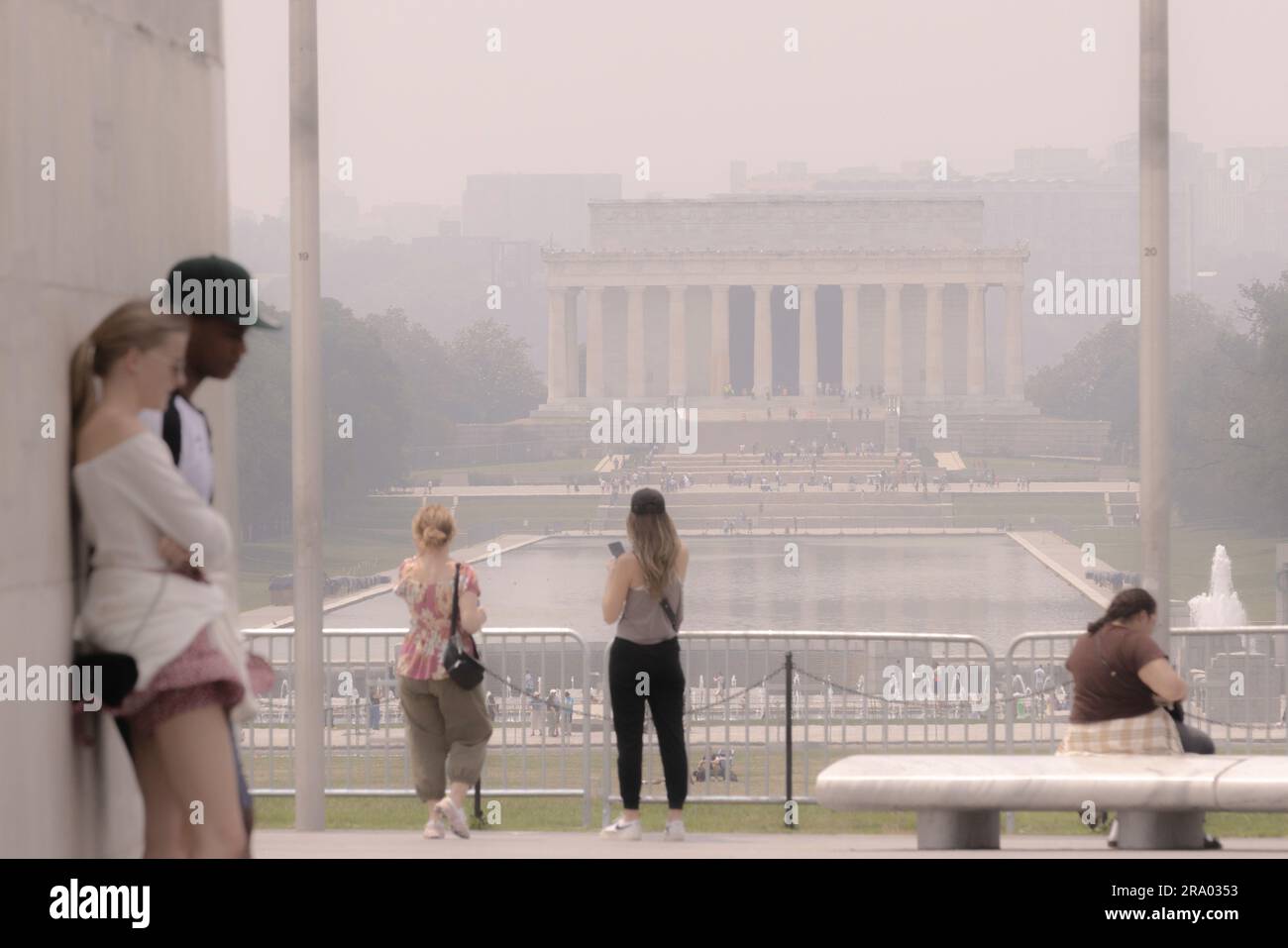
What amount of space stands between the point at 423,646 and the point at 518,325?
14120 centimetres

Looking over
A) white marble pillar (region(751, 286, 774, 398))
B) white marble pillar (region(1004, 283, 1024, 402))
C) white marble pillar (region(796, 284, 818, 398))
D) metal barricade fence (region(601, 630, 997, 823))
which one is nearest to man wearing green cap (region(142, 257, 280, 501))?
metal barricade fence (region(601, 630, 997, 823))

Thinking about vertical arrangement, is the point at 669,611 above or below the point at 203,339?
below

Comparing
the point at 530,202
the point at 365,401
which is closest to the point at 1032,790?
the point at 365,401

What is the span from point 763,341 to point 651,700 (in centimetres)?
8731

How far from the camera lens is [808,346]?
9625 centimetres

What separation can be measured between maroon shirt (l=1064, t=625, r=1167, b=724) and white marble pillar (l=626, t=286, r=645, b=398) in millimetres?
86879

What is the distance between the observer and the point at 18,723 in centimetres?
453

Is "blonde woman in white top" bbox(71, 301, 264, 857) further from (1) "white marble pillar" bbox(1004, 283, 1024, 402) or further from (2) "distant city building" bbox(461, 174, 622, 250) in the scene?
(2) "distant city building" bbox(461, 174, 622, 250)

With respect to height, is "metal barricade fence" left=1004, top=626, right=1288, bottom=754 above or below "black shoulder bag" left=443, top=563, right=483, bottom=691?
below

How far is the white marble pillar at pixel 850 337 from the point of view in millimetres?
94438

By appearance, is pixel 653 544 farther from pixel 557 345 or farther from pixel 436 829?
pixel 557 345

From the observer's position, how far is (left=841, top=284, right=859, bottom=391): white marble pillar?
94438mm

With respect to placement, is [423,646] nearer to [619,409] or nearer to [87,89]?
[87,89]
